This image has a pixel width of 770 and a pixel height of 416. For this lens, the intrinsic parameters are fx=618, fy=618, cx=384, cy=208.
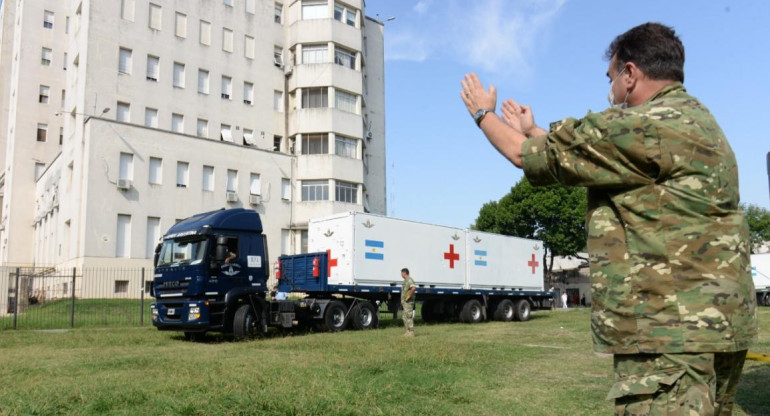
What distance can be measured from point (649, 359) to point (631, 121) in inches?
32.1

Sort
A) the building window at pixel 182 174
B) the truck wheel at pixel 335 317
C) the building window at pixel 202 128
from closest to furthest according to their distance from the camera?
1. the truck wheel at pixel 335 317
2. the building window at pixel 182 174
3. the building window at pixel 202 128

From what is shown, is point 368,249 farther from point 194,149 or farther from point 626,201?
point 194,149

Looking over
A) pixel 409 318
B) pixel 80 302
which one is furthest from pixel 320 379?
pixel 80 302

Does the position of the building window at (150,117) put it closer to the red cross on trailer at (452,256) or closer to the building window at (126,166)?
the building window at (126,166)

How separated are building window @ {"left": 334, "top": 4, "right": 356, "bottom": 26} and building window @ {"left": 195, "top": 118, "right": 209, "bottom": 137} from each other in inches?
457

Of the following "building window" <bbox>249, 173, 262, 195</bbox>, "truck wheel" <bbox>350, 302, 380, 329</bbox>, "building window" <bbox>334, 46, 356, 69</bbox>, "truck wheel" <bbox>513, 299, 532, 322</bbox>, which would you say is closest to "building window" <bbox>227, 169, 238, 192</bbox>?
"building window" <bbox>249, 173, 262, 195</bbox>

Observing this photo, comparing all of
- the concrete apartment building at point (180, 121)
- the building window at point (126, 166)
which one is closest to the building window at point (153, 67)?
the concrete apartment building at point (180, 121)

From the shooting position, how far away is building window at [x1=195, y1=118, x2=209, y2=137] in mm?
39688

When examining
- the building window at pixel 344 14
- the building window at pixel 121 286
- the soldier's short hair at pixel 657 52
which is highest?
the building window at pixel 344 14

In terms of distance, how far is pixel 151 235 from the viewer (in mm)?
35156

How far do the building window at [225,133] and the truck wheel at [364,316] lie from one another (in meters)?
24.7

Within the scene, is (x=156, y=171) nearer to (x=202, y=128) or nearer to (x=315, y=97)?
(x=202, y=128)

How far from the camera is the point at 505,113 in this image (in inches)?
107

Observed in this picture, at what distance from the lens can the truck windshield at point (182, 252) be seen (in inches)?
571
